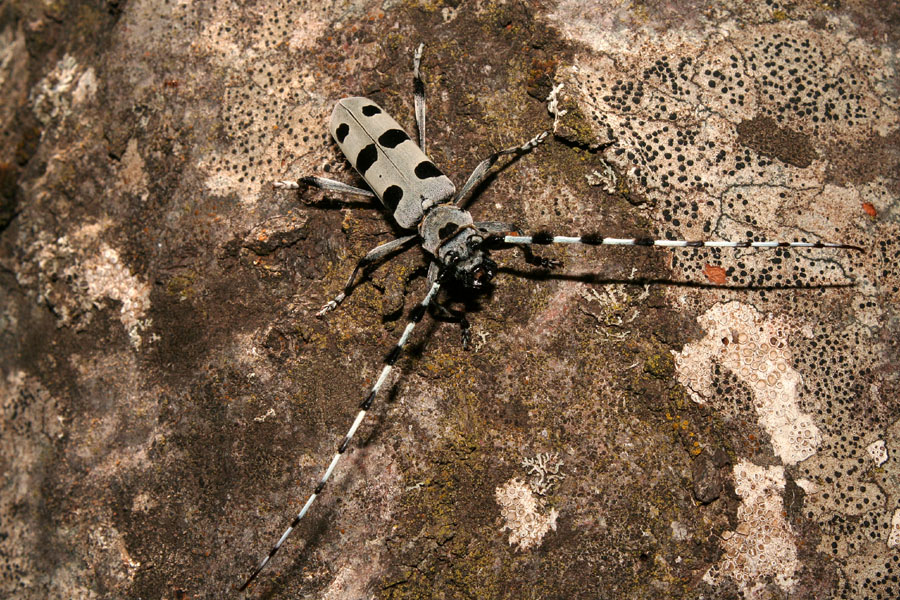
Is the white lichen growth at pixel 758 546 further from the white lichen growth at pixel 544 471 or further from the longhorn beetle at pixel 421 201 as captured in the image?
the longhorn beetle at pixel 421 201

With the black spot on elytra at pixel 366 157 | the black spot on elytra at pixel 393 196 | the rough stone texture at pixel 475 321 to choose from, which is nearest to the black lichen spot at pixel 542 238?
the rough stone texture at pixel 475 321

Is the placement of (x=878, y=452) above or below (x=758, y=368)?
below

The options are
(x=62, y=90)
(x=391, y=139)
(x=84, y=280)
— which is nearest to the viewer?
(x=391, y=139)

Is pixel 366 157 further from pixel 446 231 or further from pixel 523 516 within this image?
pixel 523 516

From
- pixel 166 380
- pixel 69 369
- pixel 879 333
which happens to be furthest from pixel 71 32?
pixel 879 333

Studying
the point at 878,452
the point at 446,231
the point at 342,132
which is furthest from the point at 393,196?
the point at 878,452

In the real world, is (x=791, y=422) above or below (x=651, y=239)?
below

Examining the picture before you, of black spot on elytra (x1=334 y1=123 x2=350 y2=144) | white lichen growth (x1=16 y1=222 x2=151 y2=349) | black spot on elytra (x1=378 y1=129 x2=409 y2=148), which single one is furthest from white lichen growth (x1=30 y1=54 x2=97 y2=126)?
black spot on elytra (x1=378 y1=129 x2=409 y2=148)

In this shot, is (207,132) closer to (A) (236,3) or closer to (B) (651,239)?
(A) (236,3)

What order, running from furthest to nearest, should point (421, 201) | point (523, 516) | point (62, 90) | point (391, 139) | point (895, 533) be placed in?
point (62, 90) < point (391, 139) < point (421, 201) < point (895, 533) < point (523, 516)
